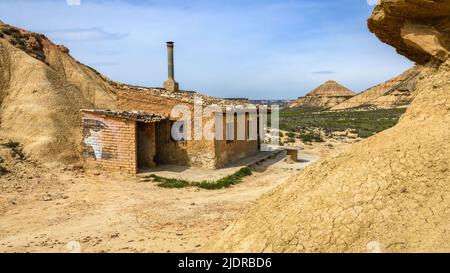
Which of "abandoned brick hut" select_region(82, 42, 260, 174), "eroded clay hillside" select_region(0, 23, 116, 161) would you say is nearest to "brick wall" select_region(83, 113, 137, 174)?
"abandoned brick hut" select_region(82, 42, 260, 174)

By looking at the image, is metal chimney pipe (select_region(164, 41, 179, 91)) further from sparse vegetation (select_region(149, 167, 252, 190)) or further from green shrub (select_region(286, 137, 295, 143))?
green shrub (select_region(286, 137, 295, 143))

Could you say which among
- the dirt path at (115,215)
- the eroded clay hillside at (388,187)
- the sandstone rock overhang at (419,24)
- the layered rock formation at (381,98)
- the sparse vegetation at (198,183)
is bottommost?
the dirt path at (115,215)

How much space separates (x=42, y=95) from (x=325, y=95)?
298 ft

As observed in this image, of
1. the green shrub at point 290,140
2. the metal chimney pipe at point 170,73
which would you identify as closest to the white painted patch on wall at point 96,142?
the metal chimney pipe at point 170,73

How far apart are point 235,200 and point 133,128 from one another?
15.5 ft

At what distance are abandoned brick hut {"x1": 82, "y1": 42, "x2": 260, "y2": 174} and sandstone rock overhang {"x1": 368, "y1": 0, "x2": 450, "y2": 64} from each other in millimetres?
9415

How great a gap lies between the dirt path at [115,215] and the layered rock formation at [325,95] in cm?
8383

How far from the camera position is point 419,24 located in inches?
183

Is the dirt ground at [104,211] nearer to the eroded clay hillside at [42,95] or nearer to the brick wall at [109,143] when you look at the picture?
the brick wall at [109,143]

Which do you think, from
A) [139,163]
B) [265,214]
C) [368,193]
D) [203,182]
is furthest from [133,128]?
[368,193]

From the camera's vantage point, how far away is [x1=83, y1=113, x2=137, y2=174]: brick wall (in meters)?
13.0

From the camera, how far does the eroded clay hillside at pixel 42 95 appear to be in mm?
13906

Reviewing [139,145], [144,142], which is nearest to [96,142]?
[139,145]

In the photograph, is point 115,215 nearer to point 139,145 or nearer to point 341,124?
point 139,145
